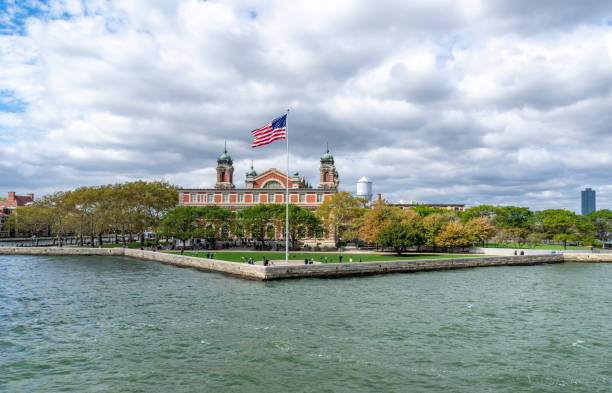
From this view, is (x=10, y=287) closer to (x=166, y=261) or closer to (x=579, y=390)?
(x=166, y=261)

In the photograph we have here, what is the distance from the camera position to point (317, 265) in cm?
4250

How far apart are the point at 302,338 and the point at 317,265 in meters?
22.4

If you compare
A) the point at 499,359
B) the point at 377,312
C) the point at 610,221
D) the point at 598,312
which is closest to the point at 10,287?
the point at 377,312

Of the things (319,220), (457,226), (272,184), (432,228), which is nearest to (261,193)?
(272,184)

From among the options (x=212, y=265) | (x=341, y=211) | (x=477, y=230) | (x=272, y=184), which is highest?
(x=272, y=184)

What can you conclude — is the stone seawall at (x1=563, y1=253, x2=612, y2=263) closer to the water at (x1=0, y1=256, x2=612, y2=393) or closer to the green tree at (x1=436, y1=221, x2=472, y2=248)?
the green tree at (x1=436, y1=221, x2=472, y2=248)

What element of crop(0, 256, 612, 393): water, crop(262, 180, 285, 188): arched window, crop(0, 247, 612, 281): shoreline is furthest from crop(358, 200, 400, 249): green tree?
crop(262, 180, 285, 188): arched window

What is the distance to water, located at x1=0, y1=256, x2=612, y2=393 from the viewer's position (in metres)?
15.2

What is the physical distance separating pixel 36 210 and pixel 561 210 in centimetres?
11887

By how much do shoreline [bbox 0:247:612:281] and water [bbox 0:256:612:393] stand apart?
12.4ft

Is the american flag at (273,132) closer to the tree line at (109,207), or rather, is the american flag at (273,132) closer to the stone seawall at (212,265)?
A: the stone seawall at (212,265)

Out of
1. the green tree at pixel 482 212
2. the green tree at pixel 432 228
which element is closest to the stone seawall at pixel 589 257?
the green tree at pixel 432 228

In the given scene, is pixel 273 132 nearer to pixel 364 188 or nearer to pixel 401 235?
pixel 401 235

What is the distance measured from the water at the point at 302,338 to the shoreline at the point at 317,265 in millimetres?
3764
